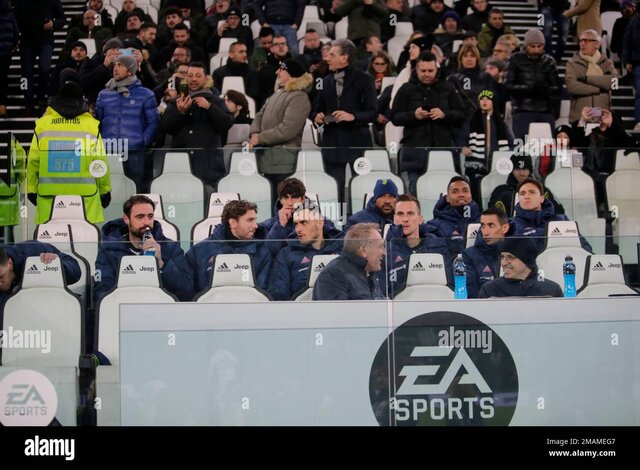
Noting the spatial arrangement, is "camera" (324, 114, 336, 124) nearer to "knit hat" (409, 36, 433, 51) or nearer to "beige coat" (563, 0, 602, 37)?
"knit hat" (409, 36, 433, 51)

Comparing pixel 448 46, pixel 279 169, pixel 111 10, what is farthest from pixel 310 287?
pixel 111 10

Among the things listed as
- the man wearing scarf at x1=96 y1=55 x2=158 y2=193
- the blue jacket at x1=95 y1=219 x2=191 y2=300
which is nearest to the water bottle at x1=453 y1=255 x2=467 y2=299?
the blue jacket at x1=95 y1=219 x2=191 y2=300

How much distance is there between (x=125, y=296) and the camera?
9.85 metres

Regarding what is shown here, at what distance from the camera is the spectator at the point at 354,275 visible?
32.0 feet

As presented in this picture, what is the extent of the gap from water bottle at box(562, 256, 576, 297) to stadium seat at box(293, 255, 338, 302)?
1.52 meters

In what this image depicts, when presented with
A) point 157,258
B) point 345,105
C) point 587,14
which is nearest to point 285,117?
point 345,105

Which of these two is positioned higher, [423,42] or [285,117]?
[423,42]

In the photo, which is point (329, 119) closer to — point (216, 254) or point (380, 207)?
point (380, 207)

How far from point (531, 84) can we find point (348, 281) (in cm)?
701

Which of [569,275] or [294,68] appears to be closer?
[569,275]

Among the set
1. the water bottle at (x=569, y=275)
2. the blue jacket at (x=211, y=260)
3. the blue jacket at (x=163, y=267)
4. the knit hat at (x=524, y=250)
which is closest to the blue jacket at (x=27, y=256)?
the blue jacket at (x=163, y=267)

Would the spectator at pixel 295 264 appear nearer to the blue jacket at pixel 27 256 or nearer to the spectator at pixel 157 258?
the spectator at pixel 157 258

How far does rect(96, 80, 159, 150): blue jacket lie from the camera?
14.6 m

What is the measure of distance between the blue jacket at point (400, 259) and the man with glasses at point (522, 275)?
35cm
